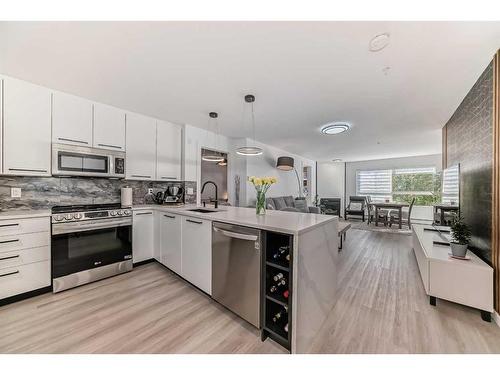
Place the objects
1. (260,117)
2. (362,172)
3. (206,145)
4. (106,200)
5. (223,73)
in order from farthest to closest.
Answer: (362,172) < (206,145) < (260,117) < (106,200) < (223,73)

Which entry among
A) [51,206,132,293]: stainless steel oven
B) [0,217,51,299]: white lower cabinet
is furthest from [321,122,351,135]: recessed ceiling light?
[0,217,51,299]: white lower cabinet

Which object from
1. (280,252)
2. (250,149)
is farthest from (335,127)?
(280,252)

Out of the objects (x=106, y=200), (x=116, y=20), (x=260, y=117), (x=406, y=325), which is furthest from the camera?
(x=260, y=117)

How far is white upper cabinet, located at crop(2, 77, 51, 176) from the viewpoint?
2125 millimetres

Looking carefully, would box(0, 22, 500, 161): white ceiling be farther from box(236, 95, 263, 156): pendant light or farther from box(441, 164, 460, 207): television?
box(441, 164, 460, 207): television

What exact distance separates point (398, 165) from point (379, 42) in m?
7.73

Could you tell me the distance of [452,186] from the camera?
3.00m

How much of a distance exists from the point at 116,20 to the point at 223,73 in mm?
931

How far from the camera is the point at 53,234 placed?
7.04 feet

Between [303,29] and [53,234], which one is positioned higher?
[303,29]

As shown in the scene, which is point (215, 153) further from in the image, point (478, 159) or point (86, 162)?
point (478, 159)

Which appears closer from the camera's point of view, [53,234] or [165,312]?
[165,312]

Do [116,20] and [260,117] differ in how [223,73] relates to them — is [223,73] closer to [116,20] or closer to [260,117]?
[116,20]
